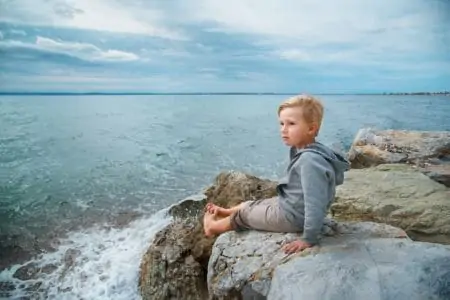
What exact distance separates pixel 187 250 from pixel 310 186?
75 centimetres

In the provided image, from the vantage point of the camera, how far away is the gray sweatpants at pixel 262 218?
1534 millimetres

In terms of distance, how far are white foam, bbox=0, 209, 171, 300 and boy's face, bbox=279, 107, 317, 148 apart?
999 mm

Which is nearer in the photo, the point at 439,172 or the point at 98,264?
the point at 98,264

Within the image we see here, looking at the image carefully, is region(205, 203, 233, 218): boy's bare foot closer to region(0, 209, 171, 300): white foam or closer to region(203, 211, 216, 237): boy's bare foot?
region(203, 211, 216, 237): boy's bare foot

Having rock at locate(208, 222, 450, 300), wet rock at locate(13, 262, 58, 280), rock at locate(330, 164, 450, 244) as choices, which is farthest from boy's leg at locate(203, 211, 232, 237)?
wet rock at locate(13, 262, 58, 280)

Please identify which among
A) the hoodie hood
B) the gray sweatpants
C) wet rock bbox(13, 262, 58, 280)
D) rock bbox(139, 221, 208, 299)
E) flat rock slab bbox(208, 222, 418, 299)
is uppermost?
the hoodie hood

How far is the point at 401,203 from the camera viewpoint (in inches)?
79.2

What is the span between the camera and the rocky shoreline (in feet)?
4.19

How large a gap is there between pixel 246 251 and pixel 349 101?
1.05m

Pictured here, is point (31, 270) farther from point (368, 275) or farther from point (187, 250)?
point (368, 275)

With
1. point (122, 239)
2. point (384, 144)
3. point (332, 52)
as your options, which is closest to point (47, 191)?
point (122, 239)

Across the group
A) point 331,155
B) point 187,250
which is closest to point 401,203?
point 331,155

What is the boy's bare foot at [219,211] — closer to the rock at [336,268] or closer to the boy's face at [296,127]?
the rock at [336,268]

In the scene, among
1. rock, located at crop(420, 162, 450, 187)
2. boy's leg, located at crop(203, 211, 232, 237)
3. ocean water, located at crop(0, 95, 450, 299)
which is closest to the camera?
boy's leg, located at crop(203, 211, 232, 237)
